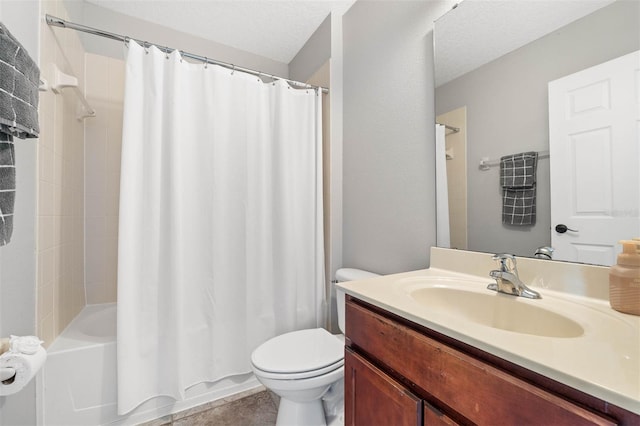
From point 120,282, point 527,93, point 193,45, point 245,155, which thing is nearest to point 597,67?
point 527,93

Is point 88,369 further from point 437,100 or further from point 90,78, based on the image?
point 437,100

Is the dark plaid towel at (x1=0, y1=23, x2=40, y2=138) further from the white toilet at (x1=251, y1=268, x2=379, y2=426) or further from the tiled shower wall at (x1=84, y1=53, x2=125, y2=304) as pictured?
the tiled shower wall at (x1=84, y1=53, x2=125, y2=304)

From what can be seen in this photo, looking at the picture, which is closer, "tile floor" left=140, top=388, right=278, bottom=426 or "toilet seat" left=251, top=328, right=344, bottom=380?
"toilet seat" left=251, top=328, right=344, bottom=380

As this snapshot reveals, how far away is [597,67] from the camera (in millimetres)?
769

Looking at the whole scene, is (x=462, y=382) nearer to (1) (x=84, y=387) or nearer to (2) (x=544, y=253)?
(2) (x=544, y=253)

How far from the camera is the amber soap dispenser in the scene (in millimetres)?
631

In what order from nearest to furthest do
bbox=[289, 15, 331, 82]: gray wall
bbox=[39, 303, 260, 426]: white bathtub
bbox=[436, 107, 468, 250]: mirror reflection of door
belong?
1. bbox=[436, 107, 468, 250]: mirror reflection of door
2. bbox=[39, 303, 260, 426]: white bathtub
3. bbox=[289, 15, 331, 82]: gray wall

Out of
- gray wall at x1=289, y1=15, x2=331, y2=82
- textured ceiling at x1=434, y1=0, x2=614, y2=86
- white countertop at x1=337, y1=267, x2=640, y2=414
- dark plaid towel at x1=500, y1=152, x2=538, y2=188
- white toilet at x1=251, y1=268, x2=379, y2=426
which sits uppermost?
gray wall at x1=289, y1=15, x2=331, y2=82

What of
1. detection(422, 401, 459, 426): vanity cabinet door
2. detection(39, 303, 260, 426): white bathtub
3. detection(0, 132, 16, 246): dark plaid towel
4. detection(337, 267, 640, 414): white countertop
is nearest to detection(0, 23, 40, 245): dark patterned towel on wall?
detection(0, 132, 16, 246): dark plaid towel

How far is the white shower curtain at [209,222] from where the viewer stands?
1.35 metres

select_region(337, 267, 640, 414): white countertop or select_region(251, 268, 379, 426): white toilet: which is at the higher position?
select_region(337, 267, 640, 414): white countertop

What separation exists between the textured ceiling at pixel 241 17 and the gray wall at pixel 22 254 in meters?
0.86

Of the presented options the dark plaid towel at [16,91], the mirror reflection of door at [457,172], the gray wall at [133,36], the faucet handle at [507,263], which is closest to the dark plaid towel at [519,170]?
the mirror reflection of door at [457,172]

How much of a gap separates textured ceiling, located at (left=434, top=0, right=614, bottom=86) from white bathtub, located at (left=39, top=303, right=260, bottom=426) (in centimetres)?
206
